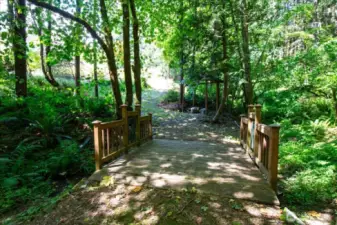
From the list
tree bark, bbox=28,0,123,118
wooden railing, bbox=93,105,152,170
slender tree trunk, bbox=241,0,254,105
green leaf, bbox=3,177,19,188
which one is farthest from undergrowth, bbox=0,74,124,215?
slender tree trunk, bbox=241,0,254,105

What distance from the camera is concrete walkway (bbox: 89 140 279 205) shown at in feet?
7.79

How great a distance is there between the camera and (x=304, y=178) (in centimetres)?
273

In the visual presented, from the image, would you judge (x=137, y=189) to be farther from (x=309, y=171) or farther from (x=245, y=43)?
(x=245, y=43)

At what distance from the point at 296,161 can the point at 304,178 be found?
2.50ft

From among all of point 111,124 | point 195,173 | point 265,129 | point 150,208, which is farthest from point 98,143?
point 265,129

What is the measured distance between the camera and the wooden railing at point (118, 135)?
3080mm

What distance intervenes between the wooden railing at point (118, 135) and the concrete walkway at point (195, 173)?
18 centimetres

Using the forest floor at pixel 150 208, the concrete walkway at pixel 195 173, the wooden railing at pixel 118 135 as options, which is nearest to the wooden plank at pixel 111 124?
the wooden railing at pixel 118 135

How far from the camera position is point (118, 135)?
3727 millimetres

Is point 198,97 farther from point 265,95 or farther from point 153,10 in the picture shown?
point 153,10

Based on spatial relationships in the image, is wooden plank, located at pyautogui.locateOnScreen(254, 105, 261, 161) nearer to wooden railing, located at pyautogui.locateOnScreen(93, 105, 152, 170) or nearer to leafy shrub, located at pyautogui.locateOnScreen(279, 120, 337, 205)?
leafy shrub, located at pyautogui.locateOnScreen(279, 120, 337, 205)

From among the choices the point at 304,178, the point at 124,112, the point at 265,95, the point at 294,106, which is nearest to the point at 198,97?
the point at 265,95

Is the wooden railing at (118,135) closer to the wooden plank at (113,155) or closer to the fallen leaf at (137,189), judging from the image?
the wooden plank at (113,155)

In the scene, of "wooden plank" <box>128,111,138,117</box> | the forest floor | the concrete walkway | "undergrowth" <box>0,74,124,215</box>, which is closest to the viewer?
the forest floor
